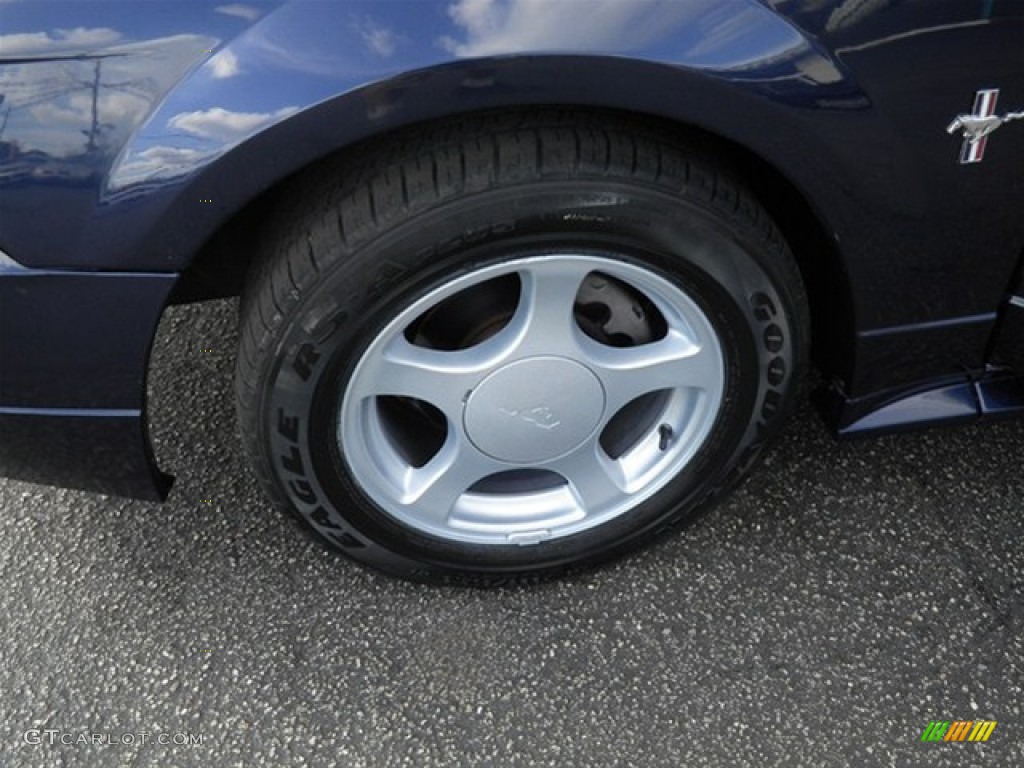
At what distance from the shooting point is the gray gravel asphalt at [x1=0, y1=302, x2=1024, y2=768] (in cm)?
171

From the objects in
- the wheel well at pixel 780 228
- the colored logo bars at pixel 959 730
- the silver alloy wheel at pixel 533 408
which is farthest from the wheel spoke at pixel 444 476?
the colored logo bars at pixel 959 730

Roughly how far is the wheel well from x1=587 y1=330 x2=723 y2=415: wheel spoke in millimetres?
208

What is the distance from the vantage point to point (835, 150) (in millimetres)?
1437

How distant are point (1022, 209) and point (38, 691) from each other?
5.57 ft

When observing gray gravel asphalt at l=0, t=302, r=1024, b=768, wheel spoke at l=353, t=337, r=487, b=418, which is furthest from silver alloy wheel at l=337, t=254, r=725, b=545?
gray gravel asphalt at l=0, t=302, r=1024, b=768

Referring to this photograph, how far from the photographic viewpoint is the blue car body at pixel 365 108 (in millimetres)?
1282

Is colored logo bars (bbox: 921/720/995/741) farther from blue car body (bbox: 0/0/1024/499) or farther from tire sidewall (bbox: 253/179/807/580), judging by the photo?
blue car body (bbox: 0/0/1024/499)

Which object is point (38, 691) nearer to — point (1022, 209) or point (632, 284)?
point (632, 284)

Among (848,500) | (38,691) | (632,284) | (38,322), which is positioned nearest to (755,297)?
(632,284)

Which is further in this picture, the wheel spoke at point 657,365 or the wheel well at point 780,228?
the wheel spoke at point 657,365

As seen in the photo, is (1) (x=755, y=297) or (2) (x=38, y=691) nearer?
(1) (x=755, y=297)
